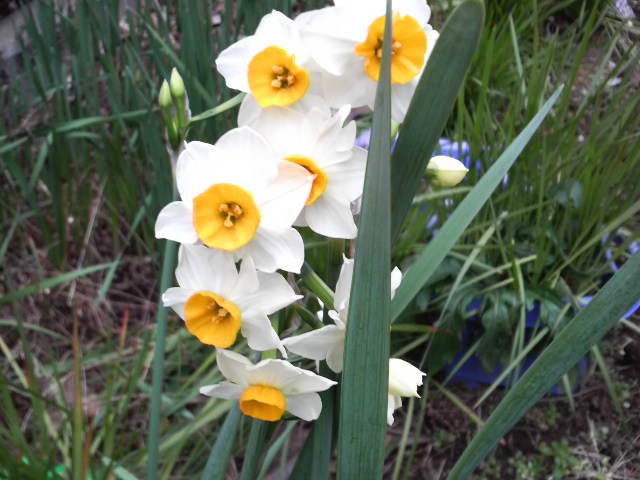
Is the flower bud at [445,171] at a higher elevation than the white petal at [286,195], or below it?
higher

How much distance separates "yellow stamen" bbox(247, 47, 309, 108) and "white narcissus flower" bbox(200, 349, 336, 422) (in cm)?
21

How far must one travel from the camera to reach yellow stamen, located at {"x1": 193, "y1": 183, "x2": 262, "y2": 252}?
1.58 ft

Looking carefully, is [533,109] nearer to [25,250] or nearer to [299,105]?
[299,105]

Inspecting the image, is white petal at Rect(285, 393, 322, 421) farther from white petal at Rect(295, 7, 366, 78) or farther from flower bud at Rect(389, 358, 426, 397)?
white petal at Rect(295, 7, 366, 78)

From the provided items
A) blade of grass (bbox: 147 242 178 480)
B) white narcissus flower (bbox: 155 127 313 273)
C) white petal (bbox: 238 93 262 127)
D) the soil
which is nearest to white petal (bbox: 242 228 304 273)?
white narcissus flower (bbox: 155 127 313 273)

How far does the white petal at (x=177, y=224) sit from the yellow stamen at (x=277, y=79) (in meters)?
0.10

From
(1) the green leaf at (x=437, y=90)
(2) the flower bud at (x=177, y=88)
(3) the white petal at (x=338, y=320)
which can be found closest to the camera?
(1) the green leaf at (x=437, y=90)

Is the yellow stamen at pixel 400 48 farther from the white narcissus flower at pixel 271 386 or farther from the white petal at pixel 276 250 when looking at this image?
the white narcissus flower at pixel 271 386

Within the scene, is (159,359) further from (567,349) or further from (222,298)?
(567,349)

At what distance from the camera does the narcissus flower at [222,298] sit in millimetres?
521

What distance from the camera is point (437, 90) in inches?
17.6

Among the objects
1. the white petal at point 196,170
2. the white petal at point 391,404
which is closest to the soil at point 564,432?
the white petal at point 391,404

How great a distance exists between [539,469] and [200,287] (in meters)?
1.04

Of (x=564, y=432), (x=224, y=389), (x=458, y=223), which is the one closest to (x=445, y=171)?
(x=458, y=223)
